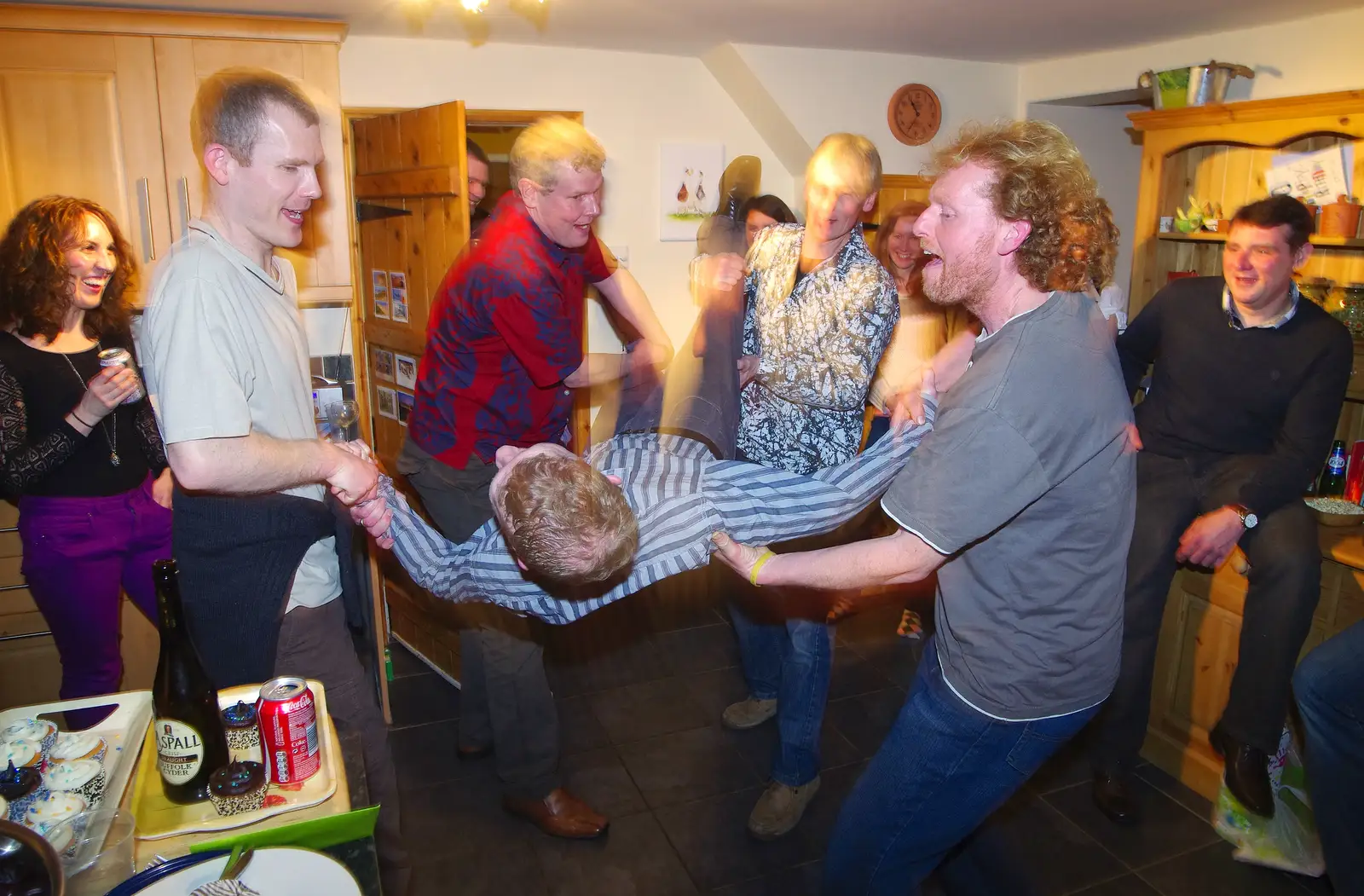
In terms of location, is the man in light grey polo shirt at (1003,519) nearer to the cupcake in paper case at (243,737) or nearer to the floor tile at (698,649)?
the cupcake in paper case at (243,737)

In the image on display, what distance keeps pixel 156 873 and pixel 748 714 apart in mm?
2239

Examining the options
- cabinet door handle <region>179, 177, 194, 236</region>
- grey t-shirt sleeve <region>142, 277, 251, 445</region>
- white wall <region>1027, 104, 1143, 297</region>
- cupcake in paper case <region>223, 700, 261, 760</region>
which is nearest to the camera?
cupcake in paper case <region>223, 700, 261, 760</region>

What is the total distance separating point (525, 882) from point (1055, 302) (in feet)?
6.31

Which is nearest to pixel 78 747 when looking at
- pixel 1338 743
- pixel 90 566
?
pixel 90 566

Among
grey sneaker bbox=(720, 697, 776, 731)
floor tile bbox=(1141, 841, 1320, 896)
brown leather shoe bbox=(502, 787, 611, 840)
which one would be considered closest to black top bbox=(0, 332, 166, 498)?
brown leather shoe bbox=(502, 787, 611, 840)

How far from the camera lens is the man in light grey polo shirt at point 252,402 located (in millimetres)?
1439

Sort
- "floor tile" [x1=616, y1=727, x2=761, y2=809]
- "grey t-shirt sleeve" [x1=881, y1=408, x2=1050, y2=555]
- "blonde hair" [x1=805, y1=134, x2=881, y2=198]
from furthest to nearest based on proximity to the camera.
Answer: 1. "floor tile" [x1=616, y1=727, x2=761, y2=809]
2. "blonde hair" [x1=805, y1=134, x2=881, y2=198]
3. "grey t-shirt sleeve" [x1=881, y1=408, x2=1050, y2=555]

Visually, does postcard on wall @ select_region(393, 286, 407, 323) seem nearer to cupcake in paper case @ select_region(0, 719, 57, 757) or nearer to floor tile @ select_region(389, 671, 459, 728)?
floor tile @ select_region(389, 671, 459, 728)

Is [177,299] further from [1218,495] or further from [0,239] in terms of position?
[1218,495]

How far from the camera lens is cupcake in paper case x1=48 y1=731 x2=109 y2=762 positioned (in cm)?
116

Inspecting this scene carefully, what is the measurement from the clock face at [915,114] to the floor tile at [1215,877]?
3.17 m

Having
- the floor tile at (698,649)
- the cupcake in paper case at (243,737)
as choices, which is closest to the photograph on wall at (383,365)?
the floor tile at (698,649)

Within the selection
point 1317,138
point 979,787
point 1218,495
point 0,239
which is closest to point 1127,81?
point 1317,138

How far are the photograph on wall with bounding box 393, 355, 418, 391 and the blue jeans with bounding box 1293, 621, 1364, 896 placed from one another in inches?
113
